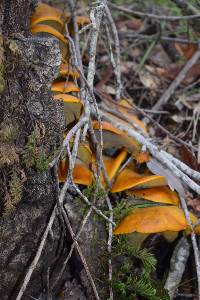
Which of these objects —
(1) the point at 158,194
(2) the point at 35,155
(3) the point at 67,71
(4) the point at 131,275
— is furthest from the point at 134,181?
(3) the point at 67,71

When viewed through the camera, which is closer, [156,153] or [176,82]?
[156,153]

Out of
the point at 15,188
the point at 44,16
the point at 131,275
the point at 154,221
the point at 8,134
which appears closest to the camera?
the point at 8,134

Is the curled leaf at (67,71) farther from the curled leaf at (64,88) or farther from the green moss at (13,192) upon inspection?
the green moss at (13,192)

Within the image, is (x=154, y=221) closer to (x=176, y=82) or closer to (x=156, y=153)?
(x=156, y=153)

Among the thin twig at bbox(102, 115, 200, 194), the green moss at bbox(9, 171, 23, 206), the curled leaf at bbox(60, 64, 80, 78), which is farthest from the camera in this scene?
the curled leaf at bbox(60, 64, 80, 78)

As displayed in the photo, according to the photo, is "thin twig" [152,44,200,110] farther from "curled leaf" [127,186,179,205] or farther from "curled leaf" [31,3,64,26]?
"curled leaf" [127,186,179,205]

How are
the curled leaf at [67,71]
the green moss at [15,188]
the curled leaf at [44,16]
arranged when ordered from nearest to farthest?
1. the green moss at [15,188]
2. the curled leaf at [67,71]
3. the curled leaf at [44,16]

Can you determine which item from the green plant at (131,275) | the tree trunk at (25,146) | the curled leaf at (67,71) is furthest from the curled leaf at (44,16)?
the green plant at (131,275)

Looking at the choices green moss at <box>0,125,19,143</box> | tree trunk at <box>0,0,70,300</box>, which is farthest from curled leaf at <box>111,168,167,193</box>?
green moss at <box>0,125,19,143</box>

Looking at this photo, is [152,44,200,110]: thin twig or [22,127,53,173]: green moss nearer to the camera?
[22,127,53,173]: green moss

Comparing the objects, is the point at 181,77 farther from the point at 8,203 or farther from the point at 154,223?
the point at 8,203

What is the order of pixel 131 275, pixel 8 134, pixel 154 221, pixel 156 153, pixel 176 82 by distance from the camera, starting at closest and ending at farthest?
pixel 8 134 → pixel 154 221 → pixel 131 275 → pixel 156 153 → pixel 176 82
